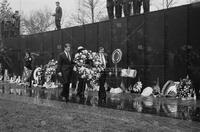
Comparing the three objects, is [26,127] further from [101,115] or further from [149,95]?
[149,95]

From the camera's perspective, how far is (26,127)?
323 inches

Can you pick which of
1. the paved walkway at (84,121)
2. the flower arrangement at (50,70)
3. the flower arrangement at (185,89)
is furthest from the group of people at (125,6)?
the paved walkway at (84,121)

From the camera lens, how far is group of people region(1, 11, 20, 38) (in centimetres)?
2917

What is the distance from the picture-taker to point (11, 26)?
3031 centimetres

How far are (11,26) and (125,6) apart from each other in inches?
577

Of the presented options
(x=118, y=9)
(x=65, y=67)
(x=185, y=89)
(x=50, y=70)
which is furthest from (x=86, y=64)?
(x=50, y=70)

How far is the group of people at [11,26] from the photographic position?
1148 inches

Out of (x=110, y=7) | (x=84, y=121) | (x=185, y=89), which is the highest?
(x=110, y=7)

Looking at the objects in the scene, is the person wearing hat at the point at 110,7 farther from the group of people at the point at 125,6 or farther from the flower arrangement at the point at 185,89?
the flower arrangement at the point at 185,89

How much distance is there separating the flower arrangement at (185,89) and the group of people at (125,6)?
14.0 ft

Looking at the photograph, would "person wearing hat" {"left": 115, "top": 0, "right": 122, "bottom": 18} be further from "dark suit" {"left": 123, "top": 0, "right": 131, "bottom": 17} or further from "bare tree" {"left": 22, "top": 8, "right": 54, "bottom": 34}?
"bare tree" {"left": 22, "top": 8, "right": 54, "bottom": 34}

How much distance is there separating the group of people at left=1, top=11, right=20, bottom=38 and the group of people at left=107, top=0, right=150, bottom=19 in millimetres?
11834

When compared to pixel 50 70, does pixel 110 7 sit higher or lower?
higher

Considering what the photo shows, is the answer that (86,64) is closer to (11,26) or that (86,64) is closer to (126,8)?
(126,8)
